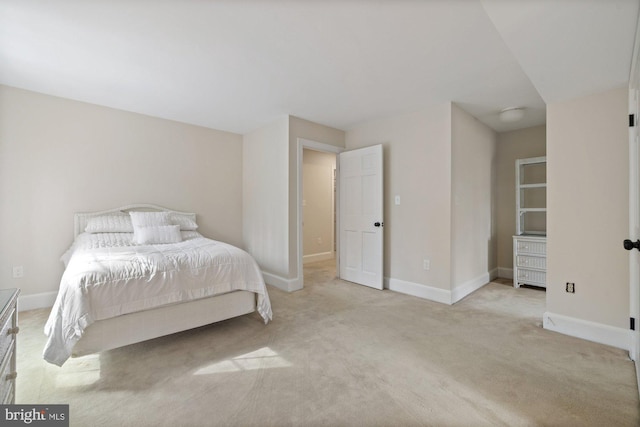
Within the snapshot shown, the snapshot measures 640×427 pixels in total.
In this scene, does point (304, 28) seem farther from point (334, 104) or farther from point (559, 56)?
point (559, 56)

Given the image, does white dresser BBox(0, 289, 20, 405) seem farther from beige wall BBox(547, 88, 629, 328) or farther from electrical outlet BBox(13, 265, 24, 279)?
beige wall BBox(547, 88, 629, 328)

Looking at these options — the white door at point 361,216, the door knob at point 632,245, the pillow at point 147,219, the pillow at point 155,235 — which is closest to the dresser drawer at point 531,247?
the white door at point 361,216

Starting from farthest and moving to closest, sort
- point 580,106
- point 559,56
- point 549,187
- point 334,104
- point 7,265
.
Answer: point 334,104 < point 7,265 < point 549,187 < point 580,106 < point 559,56

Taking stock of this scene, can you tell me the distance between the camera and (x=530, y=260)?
3879 millimetres

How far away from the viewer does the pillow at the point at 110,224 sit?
10.9 ft

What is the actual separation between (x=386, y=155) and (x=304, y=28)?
2.30 meters

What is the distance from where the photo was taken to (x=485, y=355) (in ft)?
6.98

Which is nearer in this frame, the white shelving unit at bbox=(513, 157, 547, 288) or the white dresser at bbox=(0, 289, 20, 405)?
the white dresser at bbox=(0, 289, 20, 405)

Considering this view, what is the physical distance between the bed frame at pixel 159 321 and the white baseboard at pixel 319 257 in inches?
126

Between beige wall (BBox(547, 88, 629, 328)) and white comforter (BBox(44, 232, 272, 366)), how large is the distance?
109 inches

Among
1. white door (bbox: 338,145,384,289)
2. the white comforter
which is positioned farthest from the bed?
white door (bbox: 338,145,384,289)

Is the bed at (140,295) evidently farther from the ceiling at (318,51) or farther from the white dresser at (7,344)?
the ceiling at (318,51)

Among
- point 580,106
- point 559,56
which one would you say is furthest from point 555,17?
point 580,106

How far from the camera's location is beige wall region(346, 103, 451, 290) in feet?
11.1
